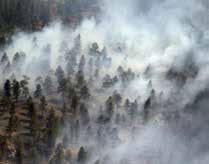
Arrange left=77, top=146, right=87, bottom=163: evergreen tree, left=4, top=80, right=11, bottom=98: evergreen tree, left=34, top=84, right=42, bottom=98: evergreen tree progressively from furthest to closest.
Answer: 1. left=34, top=84, right=42, bottom=98: evergreen tree
2. left=4, top=80, right=11, bottom=98: evergreen tree
3. left=77, top=146, right=87, bottom=163: evergreen tree

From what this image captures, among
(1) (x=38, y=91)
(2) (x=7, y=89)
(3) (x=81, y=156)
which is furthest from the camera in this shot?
(1) (x=38, y=91)

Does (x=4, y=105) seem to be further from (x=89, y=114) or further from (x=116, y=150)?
(x=116, y=150)

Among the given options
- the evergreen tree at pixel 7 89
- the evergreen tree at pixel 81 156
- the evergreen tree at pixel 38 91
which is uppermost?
the evergreen tree at pixel 38 91

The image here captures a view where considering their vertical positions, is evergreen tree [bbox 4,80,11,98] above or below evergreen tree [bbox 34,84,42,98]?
below

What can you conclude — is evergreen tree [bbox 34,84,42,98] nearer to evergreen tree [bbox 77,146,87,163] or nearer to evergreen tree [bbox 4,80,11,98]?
evergreen tree [bbox 4,80,11,98]

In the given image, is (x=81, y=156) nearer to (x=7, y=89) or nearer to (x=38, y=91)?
(x=38, y=91)

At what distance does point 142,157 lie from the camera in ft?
594

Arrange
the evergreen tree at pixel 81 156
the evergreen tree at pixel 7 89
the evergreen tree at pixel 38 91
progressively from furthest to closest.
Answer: the evergreen tree at pixel 38 91, the evergreen tree at pixel 7 89, the evergreen tree at pixel 81 156

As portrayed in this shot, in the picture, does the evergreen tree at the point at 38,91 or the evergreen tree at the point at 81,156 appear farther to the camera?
the evergreen tree at the point at 38,91

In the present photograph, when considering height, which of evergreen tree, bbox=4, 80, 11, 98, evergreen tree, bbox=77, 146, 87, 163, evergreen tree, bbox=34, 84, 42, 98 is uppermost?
evergreen tree, bbox=34, 84, 42, 98

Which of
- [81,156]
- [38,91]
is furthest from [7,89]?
[81,156]

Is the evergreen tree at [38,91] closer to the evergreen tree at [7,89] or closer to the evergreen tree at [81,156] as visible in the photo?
the evergreen tree at [7,89]

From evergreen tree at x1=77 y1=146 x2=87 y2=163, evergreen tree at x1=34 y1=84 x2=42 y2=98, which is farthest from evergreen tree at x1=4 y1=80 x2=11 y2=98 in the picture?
evergreen tree at x1=77 y1=146 x2=87 y2=163

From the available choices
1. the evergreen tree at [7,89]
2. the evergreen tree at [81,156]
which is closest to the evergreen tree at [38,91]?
the evergreen tree at [7,89]
